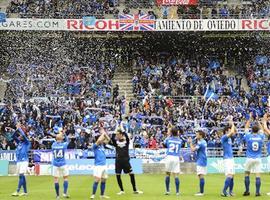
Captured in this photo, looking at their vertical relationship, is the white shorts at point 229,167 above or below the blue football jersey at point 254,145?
below

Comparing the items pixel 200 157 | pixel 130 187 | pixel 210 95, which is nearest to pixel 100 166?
pixel 200 157

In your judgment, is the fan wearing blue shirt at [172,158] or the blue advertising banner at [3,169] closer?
the fan wearing blue shirt at [172,158]

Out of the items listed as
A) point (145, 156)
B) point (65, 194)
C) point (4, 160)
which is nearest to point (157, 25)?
point (145, 156)

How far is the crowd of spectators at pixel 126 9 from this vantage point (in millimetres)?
45375

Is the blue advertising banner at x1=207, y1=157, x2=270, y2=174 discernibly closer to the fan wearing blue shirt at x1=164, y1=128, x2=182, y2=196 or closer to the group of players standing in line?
the group of players standing in line

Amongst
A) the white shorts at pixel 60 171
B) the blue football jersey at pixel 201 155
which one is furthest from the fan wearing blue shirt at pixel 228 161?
the white shorts at pixel 60 171

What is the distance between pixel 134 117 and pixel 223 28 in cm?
1071

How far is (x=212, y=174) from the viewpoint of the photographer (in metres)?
33.0

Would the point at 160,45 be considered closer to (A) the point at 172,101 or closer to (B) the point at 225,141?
(A) the point at 172,101

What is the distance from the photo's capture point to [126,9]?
155 feet

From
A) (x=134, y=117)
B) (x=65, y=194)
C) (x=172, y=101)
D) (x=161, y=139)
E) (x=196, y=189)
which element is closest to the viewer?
(x=65, y=194)

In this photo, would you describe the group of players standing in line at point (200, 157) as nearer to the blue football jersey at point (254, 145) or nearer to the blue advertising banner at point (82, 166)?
the blue football jersey at point (254, 145)

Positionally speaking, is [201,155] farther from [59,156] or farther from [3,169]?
[3,169]

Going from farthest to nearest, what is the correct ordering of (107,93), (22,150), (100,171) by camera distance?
1. (107,93)
2. (22,150)
3. (100,171)
